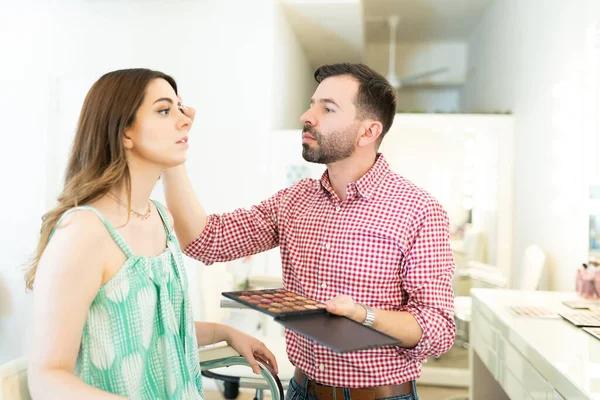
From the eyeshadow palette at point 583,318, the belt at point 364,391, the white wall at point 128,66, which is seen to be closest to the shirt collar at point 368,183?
the belt at point 364,391

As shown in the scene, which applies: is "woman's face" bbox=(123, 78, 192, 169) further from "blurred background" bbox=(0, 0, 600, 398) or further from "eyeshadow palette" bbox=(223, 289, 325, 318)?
"blurred background" bbox=(0, 0, 600, 398)

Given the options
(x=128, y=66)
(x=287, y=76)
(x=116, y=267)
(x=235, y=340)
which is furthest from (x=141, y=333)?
(x=287, y=76)

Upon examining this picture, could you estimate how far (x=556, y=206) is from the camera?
10.9 ft

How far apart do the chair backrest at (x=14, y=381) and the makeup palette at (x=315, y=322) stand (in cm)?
39

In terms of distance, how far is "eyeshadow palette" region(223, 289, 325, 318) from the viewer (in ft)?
3.47

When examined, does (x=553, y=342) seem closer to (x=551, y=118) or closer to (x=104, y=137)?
(x=104, y=137)

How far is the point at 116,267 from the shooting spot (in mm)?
1068

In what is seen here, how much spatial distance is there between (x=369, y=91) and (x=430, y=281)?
52 cm

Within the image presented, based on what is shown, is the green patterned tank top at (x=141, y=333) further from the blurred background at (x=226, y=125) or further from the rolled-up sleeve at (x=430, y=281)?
the blurred background at (x=226, y=125)

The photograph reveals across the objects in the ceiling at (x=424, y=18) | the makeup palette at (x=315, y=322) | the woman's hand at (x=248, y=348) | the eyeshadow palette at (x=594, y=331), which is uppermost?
the ceiling at (x=424, y=18)

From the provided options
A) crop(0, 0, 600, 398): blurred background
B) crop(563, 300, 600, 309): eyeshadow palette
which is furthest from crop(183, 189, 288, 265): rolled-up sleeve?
crop(0, 0, 600, 398): blurred background

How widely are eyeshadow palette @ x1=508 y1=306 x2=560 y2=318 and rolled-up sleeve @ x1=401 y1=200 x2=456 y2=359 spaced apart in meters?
0.95

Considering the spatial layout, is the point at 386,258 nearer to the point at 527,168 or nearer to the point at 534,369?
the point at 534,369

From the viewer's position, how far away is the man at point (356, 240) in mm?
1354
